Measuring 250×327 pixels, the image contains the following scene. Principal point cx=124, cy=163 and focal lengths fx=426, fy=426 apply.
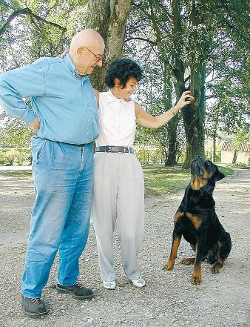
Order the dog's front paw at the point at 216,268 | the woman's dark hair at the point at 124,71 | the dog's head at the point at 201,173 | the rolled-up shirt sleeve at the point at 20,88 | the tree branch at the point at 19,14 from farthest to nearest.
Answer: the tree branch at the point at 19,14
the dog's front paw at the point at 216,268
the dog's head at the point at 201,173
the woman's dark hair at the point at 124,71
the rolled-up shirt sleeve at the point at 20,88

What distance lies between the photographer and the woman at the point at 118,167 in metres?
3.98

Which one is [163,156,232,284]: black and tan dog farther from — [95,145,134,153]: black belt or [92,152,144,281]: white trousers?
[95,145,134,153]: black belt

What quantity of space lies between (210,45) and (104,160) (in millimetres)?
9510

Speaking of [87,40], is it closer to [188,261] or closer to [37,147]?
[37,147]

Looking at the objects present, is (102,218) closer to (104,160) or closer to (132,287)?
(104,160)

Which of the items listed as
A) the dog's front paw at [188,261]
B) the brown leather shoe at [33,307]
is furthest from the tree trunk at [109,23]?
the brown leather shoe at [33,307]

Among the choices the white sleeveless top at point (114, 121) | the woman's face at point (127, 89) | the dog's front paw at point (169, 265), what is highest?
the woman's face at point (127, 89)

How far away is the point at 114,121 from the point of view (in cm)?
399

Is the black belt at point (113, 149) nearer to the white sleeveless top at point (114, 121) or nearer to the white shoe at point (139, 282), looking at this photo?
the white sleeveless top at point (114, 121)

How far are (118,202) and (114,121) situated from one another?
77cm

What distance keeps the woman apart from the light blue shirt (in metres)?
0.36

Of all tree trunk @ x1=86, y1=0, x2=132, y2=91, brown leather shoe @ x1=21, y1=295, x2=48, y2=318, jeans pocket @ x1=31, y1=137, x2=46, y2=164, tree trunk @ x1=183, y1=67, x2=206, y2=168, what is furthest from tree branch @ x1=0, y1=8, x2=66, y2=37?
brown leather shoe @ x1=21, y1=295, x2=48, y2=318

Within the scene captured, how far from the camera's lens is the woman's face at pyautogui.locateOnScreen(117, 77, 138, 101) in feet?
13.2

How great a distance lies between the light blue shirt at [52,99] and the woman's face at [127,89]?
467mm
